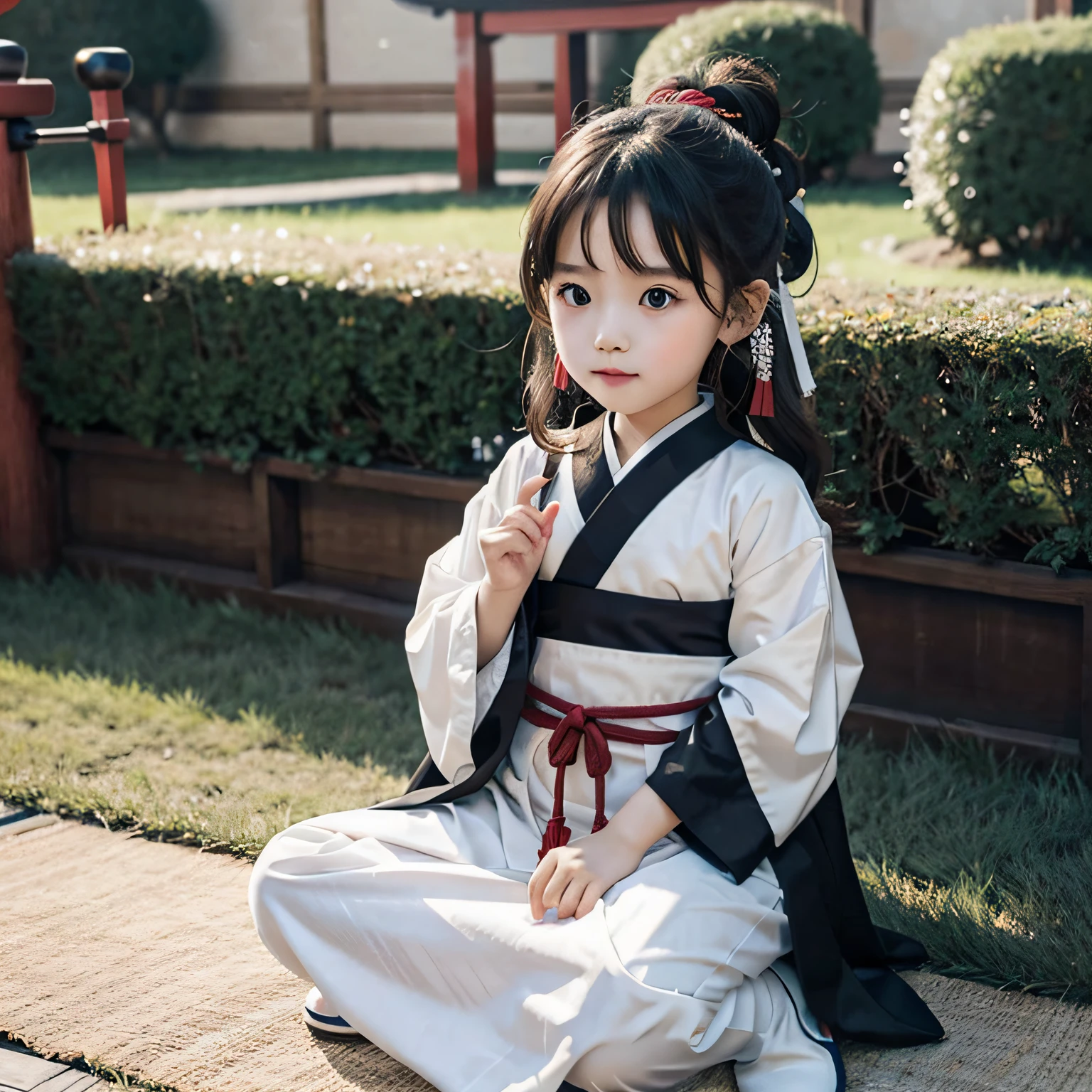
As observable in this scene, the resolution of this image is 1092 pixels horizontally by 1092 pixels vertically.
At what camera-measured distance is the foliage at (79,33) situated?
53.0 ft

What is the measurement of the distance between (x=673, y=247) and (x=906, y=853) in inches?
56.9

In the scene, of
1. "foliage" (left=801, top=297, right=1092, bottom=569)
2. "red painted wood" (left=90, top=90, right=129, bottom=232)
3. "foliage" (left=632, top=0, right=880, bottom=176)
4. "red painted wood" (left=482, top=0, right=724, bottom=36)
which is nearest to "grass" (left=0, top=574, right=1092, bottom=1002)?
"foliage" (left=801, top=297, right=1092, bottom=569)

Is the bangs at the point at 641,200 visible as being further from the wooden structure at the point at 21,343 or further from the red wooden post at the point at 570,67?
the red wooden post at the point at 570,67

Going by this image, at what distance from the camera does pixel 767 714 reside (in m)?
2.06

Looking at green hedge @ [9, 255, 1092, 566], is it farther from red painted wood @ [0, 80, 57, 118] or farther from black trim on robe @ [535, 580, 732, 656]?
black trim on robe @ [535, 580, 732, 656]

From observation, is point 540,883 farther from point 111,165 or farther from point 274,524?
point 111,165

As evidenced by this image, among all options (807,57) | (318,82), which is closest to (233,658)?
(807,57)

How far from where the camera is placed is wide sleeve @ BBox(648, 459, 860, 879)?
2.06 meters

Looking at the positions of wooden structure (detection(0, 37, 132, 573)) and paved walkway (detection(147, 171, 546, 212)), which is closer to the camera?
wooden structure (detection(0, 37, 132, 573))

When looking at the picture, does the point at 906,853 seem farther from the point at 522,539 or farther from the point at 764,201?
the point at 764,201

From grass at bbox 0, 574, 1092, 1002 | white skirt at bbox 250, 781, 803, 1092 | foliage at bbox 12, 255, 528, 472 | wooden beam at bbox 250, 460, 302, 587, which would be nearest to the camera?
white skirt at bbox 250, 781, 803, 1092

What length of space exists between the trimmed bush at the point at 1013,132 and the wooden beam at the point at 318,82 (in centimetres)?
1077

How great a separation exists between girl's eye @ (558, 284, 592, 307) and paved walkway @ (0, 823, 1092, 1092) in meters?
1.16

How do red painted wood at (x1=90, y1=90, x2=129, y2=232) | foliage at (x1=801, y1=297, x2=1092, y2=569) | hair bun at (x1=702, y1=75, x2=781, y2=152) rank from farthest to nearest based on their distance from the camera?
red painted wood at (x1=90, y1=90, x2=129, y2=232) < foliage at (x1=801, y1=297, x2=1092, y2=569) < hair bun at (x1=702, y1=75, x2=781, y2=152)
